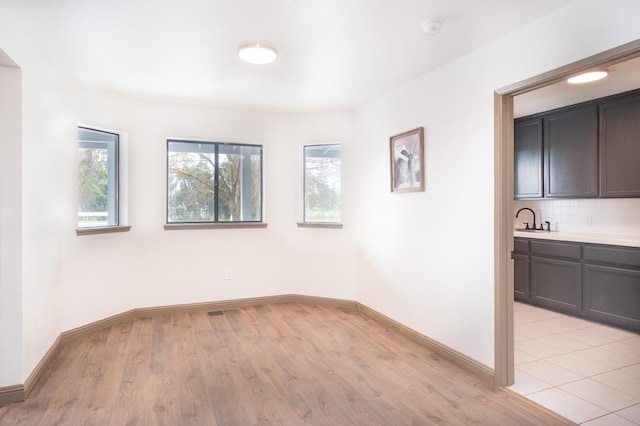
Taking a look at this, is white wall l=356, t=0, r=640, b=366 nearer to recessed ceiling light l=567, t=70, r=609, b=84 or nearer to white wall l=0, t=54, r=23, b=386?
recessed ceiling light l=567, t=70, r=609, b=84

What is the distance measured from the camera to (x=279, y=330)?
3.78m

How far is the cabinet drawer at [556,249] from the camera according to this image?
13.5ft

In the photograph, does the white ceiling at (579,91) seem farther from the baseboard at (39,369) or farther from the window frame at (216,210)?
the baseboard at (39,369)

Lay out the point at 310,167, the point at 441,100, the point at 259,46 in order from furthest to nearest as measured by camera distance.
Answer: the point at 310,167 → the point at 441,100 → the point at 259,46

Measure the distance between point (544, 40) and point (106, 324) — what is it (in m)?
4.46

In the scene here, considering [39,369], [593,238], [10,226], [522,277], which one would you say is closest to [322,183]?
[522,277]

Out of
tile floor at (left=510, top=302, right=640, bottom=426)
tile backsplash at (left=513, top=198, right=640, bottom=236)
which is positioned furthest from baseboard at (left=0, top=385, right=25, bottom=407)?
tile backsplash at (left=513, top=198, right=640, bottom=236)

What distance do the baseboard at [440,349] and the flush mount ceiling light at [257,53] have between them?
2679 mm

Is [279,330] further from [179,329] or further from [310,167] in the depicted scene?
[310,167]

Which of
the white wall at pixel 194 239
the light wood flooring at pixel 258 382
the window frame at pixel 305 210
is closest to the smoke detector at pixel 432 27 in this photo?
the white wall at pixel 194 239

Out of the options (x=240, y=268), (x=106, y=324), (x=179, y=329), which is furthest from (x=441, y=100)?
(x=106, y=324)

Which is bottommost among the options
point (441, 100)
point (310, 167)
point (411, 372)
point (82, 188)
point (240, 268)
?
point (411, 372)

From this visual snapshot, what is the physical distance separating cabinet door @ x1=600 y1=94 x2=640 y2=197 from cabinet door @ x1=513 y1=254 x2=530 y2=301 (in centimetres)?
114

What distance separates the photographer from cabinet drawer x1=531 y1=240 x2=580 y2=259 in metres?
4.12
